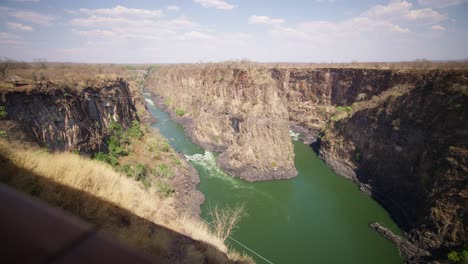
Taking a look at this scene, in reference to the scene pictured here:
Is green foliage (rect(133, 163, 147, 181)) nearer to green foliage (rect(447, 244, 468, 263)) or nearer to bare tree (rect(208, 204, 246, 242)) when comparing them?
bare tree (rect(208, 204, 246, 242))

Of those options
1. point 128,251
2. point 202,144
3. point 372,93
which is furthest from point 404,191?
point 128,251

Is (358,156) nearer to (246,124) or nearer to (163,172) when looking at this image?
(246,124)

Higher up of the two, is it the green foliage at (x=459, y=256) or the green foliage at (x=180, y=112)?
the green foliage at (x=180, y=112)

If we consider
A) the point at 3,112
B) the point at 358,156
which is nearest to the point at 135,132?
the point at 3,112

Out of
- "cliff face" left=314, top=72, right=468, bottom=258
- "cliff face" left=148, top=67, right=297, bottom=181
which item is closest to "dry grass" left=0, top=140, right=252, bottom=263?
"cliff face" left=314, top=72, right=468, bottom=258

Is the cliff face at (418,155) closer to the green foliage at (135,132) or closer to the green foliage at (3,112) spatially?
the green foliage at (135,132)

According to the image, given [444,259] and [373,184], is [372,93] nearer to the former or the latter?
[373,184]

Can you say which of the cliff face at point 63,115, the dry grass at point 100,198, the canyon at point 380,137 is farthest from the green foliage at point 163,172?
the dry grass at point 100,198
